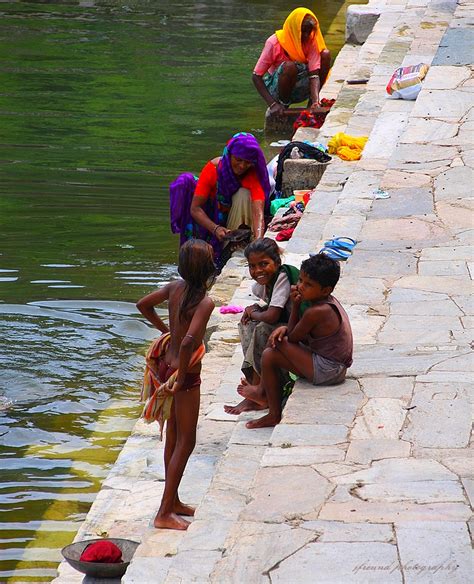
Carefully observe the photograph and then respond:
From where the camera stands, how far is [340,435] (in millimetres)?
5949

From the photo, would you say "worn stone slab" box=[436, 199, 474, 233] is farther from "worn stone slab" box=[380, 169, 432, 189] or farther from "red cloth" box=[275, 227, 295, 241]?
"red cloth" box=[275, 227, 295, 241]

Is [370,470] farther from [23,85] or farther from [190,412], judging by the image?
[23,85]

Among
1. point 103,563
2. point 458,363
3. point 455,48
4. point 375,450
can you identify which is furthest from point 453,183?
point 103,563

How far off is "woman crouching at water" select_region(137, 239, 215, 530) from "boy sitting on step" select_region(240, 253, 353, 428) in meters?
0.46

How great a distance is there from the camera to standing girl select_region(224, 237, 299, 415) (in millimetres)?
6492

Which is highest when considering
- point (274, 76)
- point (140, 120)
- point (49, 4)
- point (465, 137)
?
point (465, 137)

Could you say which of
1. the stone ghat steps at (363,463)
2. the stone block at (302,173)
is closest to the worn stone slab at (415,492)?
the stone ghat steps at (363,463)

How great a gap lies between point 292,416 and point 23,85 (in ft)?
40.9

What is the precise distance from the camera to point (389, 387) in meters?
6.48

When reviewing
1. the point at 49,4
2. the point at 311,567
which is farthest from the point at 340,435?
the point at 49,4

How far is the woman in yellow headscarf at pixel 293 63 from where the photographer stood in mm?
13781

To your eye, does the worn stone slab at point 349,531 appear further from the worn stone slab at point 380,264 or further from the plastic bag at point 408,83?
the plastic bag at point 408,83

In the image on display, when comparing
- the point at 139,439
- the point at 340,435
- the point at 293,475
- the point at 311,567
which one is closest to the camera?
the point at 311,567

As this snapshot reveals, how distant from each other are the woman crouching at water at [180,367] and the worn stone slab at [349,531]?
1038 millimetres
